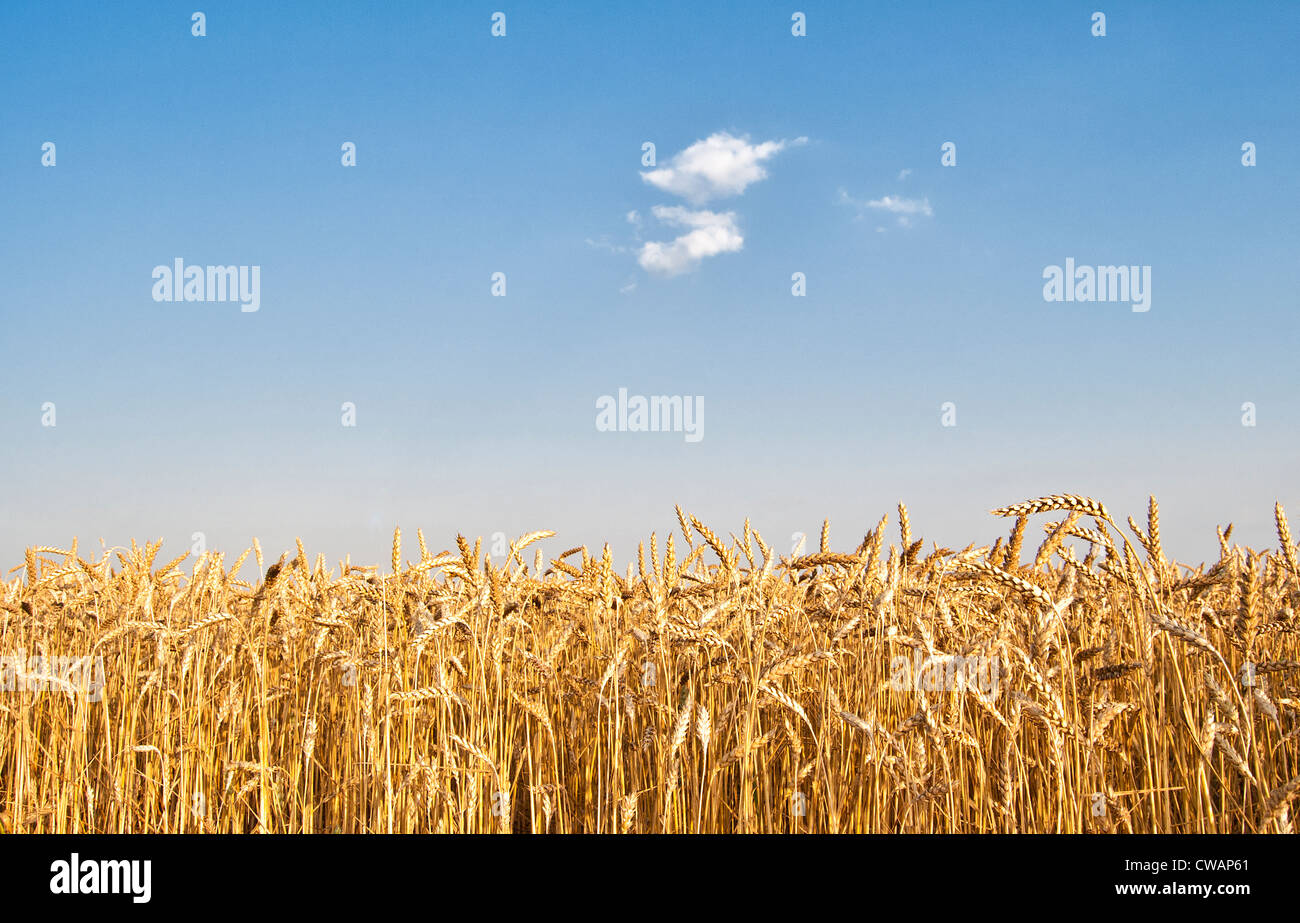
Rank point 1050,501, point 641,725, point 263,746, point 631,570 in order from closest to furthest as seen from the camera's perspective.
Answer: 1. point 1050,501
2. point 263,746
3. point 641,725
4. point 631,570

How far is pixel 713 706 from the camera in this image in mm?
3324

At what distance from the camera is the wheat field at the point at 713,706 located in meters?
2.43

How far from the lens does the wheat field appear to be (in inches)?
95.8
